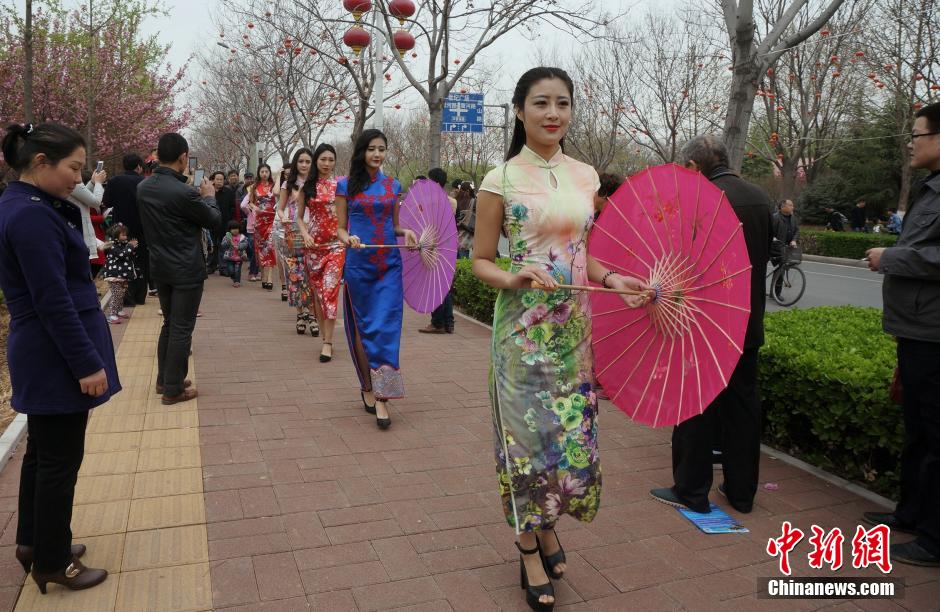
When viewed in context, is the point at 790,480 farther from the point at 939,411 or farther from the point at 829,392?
the point at 939,411

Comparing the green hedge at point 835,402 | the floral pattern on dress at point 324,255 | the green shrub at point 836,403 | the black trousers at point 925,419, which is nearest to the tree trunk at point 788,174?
the floral pattern on dress at point 324,255

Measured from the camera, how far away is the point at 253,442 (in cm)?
474

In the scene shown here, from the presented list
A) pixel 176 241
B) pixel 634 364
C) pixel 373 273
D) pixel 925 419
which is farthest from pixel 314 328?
pixel 925 419

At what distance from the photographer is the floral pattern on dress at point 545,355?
2.82m

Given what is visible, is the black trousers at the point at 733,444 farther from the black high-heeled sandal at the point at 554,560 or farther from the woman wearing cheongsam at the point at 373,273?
the woman wearing cheongsam at the point at 373,273

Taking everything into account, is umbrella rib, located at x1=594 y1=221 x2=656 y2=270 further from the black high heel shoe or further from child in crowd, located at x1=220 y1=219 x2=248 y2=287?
child in crowd, located at x1=220 y1=219 x2=248 y2=287

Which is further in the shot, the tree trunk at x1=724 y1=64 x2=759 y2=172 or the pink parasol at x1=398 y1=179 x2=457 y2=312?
the tree trunk at x1=724 y1=64 x2=759 y2=172

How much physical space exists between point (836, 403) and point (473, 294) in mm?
6051

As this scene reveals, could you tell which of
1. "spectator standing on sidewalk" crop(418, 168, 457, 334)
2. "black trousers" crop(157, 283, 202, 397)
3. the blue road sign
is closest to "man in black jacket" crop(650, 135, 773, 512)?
"black trousers" crop(157, 283, 202, 397)

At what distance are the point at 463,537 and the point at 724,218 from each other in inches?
73.8

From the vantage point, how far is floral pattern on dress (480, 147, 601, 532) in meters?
2.82

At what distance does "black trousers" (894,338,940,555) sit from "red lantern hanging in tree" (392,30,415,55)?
8.98 meters

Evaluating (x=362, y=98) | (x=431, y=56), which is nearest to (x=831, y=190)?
(x=362, y=98)

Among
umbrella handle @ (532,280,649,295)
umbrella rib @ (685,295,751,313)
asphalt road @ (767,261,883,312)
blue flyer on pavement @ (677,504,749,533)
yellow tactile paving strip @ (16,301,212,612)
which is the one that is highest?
umbrella handle @ (532,280,649,295)
